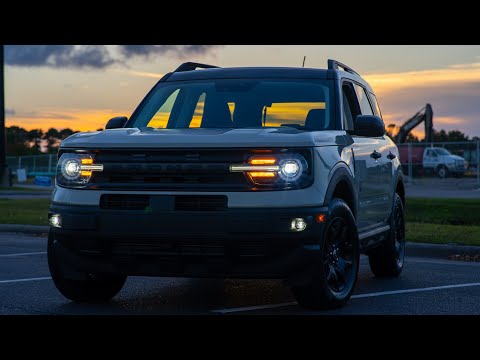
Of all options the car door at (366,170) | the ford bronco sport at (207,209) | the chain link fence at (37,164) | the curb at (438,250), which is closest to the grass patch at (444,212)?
the curb at (438,250)

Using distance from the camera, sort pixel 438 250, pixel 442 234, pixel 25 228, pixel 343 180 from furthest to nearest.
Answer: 1. pixel 25 228
2. pixel 442 234
3. pixel 438 250
4. pixel 343 180

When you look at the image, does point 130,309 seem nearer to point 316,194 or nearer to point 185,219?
point 185,219

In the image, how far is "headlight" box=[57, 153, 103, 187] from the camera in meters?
7.30

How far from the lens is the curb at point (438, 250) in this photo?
41.6 feet

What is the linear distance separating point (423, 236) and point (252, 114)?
20.3 feet

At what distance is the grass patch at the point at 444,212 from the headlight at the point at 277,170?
11.4 metres

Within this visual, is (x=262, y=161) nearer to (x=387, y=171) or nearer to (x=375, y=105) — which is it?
(x=387, y=171)

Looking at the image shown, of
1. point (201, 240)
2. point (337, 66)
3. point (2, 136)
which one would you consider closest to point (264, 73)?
point (337, 66)

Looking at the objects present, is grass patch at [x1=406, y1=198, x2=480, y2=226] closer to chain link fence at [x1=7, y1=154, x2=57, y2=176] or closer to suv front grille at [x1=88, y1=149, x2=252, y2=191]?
suv front grille at [x1=88, y1=149, x2=252, y2=191]

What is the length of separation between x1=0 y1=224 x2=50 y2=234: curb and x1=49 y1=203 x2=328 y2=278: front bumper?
8846 mm

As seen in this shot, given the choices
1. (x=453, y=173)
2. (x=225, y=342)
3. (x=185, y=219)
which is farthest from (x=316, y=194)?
(x=453, y=173)

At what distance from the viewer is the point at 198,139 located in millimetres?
7082

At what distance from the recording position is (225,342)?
19.9 feet

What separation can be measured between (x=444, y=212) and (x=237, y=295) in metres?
11.9
